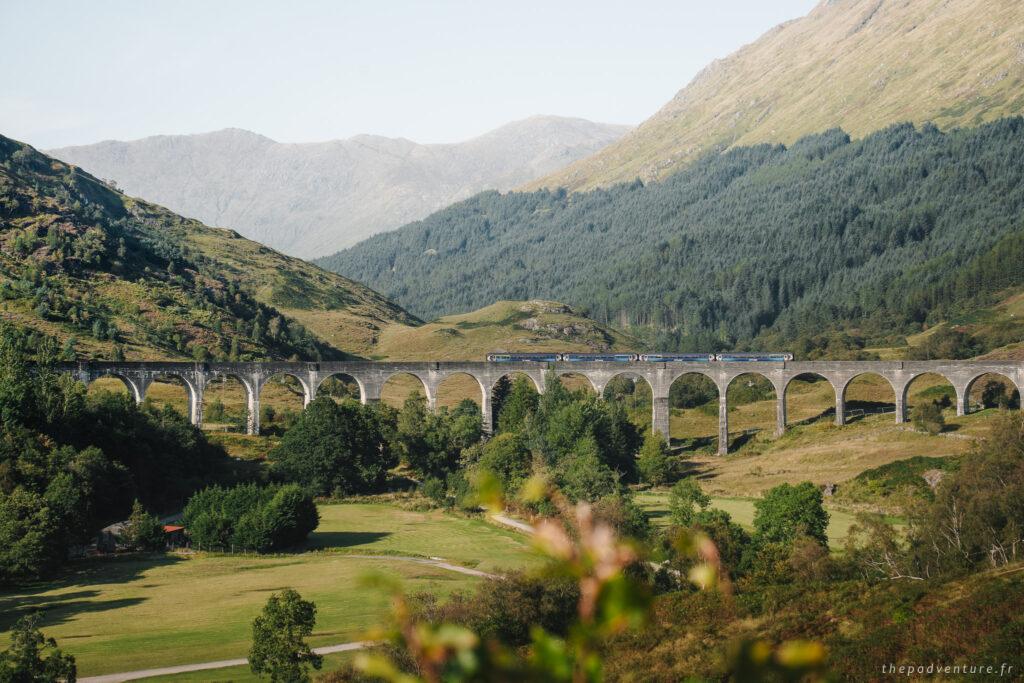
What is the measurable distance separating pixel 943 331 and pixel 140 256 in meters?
132

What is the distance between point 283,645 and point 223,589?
18.2 metres

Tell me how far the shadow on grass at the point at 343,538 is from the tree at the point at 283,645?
28.2 meters

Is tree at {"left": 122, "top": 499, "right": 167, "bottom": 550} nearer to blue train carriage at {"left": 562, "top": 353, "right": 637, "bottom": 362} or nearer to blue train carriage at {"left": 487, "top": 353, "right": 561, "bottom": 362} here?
blue train carriage at {"left": 487, "top": 353, "right": 561, "bottom": 362}

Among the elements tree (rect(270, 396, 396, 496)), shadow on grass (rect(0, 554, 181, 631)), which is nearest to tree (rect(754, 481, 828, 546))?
shadow on grass (rect(0, 554, 181, 631))

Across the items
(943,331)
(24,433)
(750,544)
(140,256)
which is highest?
(140,256)

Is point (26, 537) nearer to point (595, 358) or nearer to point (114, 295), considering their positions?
point (595, 358)

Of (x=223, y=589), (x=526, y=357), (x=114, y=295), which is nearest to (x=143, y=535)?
(x=223, y=589)

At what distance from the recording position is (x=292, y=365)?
112062mm

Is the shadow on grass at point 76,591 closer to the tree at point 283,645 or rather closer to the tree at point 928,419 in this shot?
the tree at point 283,645

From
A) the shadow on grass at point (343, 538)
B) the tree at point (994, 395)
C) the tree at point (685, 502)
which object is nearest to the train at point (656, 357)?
the tree at point (994, 395)

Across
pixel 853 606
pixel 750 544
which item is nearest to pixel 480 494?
pixel 853 606

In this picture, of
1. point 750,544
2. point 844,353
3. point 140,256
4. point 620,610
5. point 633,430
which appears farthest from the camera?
point 140,256

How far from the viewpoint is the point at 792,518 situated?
188ft

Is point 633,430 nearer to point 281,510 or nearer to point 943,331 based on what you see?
point 281,510
